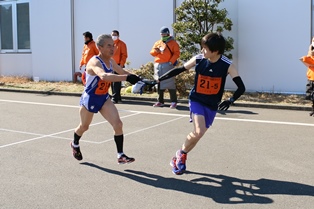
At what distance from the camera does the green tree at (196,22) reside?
44.2 ft

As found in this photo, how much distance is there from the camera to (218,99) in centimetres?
600

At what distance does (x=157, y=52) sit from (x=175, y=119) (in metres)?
2.54

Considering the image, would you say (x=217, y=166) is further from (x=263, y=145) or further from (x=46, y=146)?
(x=46, y=146)

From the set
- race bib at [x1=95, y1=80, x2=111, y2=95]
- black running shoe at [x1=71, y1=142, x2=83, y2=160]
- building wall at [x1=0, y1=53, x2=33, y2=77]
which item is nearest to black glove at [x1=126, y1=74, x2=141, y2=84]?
race bib at [x1=95, y1=80, x2=111, y2=95]

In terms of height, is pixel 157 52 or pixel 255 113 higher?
pixel 157 52

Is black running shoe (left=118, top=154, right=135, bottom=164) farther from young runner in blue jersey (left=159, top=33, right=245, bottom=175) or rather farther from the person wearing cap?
the person wearing cap

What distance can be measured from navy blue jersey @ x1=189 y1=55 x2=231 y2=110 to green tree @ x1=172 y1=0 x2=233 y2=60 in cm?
762

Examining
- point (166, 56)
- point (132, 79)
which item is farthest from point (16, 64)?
point (132, 79)

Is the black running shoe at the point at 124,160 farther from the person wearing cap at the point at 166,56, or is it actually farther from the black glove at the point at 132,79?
the person wearing cap at the point at 166,56

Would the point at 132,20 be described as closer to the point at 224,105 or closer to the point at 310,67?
the point at 310,67

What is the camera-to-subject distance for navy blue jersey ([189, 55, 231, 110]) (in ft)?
19.2

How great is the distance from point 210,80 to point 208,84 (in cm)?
6

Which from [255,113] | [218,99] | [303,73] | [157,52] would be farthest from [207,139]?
[303,73]

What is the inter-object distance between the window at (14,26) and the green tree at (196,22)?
363 inches
